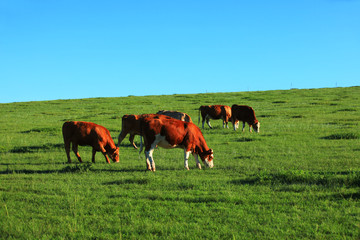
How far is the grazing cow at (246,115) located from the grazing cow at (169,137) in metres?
11.1

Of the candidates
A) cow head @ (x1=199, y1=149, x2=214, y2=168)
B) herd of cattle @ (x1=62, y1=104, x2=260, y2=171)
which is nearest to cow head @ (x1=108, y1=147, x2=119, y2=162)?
herd of cattle @ (x1=62, y1=104, x2=260, y2=171)

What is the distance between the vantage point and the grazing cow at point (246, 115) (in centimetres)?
2219

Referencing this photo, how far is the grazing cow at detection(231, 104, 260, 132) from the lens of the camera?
22.2 metres

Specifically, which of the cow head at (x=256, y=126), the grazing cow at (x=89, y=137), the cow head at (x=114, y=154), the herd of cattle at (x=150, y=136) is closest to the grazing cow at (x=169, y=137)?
the herd of cattle at (x=150, y=136)

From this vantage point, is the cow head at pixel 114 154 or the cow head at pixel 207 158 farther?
the cow head at pixel 114 154

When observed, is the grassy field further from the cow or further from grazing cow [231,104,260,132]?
the cow

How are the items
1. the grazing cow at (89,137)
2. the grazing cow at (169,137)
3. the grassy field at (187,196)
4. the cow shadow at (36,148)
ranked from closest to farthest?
the grassy field at (187,196) < the grazing cow at (169,137) < the grazing cow at (89,137) < the cow shadow at (36,148)

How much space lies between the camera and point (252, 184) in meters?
9.03

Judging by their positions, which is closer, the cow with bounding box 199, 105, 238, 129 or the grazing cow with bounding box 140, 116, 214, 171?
the grazing cow with bounding box 140, 116, 214, 171

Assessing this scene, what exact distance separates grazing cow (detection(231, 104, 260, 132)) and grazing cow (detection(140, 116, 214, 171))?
436 inches

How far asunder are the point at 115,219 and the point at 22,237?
1.62 metres

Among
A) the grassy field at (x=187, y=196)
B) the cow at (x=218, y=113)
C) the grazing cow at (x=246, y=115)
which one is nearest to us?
the grassy field at (x=187, y=196)

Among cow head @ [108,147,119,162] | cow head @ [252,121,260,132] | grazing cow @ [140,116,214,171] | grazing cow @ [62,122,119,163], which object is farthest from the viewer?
cow head @ [252,121,260,132]

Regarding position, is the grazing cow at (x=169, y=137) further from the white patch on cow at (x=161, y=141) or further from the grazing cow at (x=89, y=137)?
the grazing cow at (x=89, y=137)
